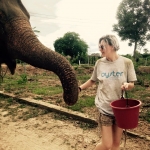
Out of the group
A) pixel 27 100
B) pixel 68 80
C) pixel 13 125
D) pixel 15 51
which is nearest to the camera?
pixel 68 80

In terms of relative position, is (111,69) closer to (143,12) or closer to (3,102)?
(3,102)

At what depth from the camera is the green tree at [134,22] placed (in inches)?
1415

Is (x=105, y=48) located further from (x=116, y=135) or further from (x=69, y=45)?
(x=69, y=45)

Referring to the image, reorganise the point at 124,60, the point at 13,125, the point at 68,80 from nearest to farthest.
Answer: the point at 68,80, the point at 124,60, the point at 13,125

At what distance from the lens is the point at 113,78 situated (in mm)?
2586

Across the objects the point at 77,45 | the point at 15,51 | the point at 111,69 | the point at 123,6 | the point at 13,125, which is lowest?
the point at 13,125

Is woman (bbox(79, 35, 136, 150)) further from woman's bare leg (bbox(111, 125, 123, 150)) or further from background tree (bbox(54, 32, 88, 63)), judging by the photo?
background tree (bbox(54, 32, 88, 63))

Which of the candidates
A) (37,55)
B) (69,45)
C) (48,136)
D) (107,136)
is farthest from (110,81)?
(69,45)

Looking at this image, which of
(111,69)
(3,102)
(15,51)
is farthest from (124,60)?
(3,102)

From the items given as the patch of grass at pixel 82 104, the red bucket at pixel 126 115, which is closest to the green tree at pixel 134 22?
the patch of grass at pixel 82 104

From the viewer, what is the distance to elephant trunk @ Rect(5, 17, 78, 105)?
2.11 m

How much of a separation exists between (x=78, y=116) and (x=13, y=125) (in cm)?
143

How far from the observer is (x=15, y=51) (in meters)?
2.43

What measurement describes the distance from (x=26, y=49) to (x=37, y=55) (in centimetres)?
18
